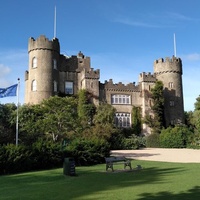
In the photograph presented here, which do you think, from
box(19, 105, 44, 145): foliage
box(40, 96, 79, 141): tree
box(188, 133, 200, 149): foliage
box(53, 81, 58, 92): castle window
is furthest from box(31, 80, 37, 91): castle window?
box(188, 133, 200, 149): foliage

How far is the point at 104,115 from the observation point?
4234cm

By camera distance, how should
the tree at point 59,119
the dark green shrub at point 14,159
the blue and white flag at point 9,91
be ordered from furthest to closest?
the tree at point 59,119
the blue and white flag at point 9,91
the dark green shrub at point 14,159

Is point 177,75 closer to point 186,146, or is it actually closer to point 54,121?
point 186,146

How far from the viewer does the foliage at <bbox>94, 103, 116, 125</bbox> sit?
138 feet

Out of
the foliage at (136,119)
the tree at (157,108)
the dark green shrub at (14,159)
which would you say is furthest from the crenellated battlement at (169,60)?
the dark green shrub at (14,159)

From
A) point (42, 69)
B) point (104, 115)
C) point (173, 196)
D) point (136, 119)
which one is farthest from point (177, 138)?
point (173, 196)

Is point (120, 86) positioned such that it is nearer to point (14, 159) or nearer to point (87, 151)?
point (87, 151)

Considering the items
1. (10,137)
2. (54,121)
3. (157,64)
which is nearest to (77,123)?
(54,121)

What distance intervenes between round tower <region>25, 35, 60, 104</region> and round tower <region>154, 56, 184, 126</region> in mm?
17545

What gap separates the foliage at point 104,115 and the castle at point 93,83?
255 cm

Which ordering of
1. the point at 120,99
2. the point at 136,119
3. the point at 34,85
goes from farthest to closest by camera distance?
the point at 120,99 < the point at 136,119 < the point at 34,85

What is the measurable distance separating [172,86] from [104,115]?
47.9ft

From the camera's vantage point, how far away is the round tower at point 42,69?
43906 mm

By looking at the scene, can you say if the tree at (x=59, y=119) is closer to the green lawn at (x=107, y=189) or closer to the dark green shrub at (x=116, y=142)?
the dark green shrub at (x=116, y=142)
